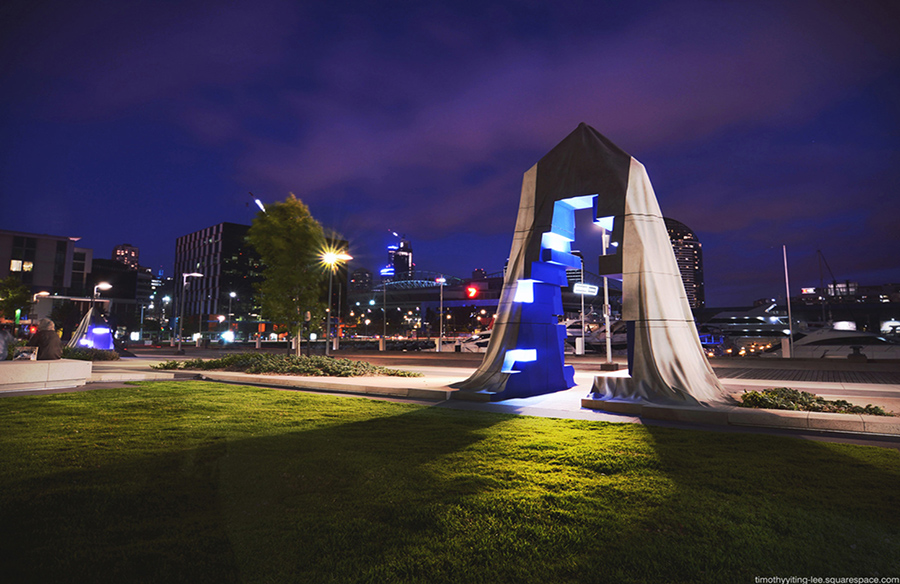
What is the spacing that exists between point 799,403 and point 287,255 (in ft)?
66.9

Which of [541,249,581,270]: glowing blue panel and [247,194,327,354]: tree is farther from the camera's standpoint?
[247,194,327,354]: tree

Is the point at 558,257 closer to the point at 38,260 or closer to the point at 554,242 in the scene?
the point at 554,242

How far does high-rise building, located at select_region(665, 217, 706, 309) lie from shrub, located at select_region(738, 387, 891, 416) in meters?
132

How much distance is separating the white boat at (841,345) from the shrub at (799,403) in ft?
83.8

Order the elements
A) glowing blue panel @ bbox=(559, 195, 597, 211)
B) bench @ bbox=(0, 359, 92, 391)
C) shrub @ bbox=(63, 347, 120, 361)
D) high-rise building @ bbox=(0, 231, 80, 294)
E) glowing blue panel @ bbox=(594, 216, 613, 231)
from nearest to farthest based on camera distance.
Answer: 1. glowing blue panel @ bbox=(594, 216, 613, 231)
2. glowing blue panel @ bbox=(559, 195, 597, 211)
3. bench @ bbox=(0, 359, 92, 391)
4. shrub @ bbox=(63, 347, 120, 361)
5. high-rise building @ bbox=(0, 231, 80, 294)

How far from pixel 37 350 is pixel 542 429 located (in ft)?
55.4

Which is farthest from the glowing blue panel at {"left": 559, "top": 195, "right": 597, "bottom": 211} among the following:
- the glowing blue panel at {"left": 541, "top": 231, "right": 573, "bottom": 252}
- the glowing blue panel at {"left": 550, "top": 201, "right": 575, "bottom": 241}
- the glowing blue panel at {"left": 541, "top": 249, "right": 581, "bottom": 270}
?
the glowing blue panel at {"left": 541, "top": 249, "right": 581, "bottom": 270}

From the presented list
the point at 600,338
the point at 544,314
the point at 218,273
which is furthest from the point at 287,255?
the point at 218,273

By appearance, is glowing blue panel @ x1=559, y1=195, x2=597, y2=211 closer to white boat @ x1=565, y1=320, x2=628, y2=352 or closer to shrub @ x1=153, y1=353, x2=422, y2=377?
shrub @ x1=153, y1=353, x2=422, y2=377

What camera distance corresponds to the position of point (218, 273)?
11900 centimetres

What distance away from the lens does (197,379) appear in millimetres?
17719

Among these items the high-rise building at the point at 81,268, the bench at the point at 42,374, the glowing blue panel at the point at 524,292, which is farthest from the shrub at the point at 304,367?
the high-rise building at the point at 81,268

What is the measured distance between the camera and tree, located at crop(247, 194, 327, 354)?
851 inches

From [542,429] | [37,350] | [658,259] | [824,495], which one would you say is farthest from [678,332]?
[37,350]
